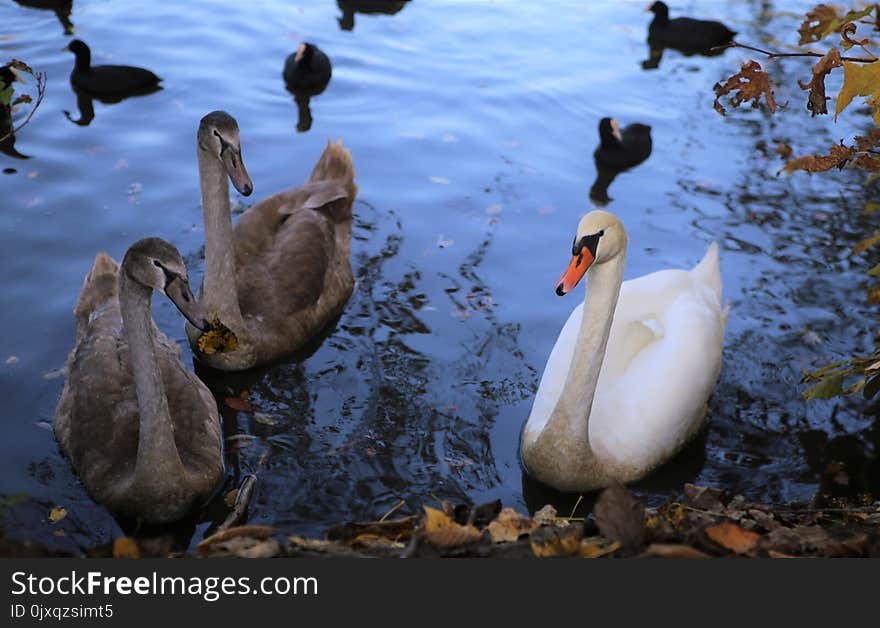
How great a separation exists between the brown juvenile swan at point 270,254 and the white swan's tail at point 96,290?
2.05 feet

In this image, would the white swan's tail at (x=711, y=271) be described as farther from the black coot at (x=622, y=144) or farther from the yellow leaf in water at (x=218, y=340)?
the black coot at (x=622, y=144)

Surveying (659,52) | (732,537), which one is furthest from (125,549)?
(659,52)

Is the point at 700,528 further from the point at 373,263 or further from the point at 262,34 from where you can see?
the point at 262,34

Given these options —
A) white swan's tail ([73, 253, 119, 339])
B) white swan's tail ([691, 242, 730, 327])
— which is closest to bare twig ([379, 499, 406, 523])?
white swan's tail ([73, 253, 119, 339])

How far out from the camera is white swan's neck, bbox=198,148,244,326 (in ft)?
22.4

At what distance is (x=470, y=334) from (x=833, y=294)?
3265 millimetres

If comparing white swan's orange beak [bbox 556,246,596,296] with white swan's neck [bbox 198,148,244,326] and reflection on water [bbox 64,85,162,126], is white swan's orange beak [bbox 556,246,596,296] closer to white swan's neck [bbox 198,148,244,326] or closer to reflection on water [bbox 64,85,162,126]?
white swan's neck [bbox 198,148,244,326]

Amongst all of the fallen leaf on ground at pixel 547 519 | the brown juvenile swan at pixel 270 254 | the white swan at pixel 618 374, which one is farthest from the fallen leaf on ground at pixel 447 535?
the brown juvenile swan at pixel 270 254

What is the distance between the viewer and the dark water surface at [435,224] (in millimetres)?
6285

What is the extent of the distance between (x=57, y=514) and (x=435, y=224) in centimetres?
464

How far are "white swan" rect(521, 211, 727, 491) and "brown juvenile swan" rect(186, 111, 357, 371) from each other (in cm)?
202

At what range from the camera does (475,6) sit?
15.3 meters

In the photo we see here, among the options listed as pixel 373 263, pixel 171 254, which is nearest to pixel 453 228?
pixel 373 263

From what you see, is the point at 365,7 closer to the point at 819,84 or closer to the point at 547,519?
the point at 819,84
